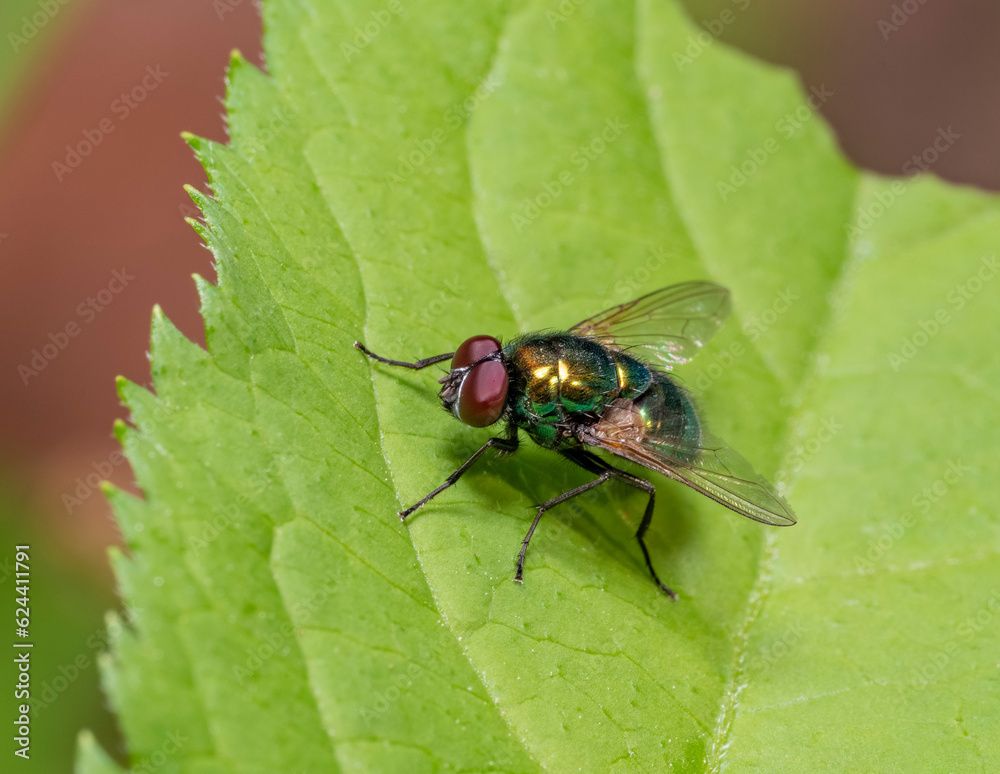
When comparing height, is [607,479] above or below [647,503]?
above

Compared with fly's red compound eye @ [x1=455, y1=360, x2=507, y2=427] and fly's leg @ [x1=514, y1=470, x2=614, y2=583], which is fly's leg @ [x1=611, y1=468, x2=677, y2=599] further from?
fly's red compound eye @ [x1=455, y1=360, x2=507, y2=427]

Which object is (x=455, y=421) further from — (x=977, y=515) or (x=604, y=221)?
(x=977, y=515)

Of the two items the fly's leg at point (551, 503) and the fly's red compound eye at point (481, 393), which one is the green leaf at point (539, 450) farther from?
the fly's red compound eye at point (481, 393)

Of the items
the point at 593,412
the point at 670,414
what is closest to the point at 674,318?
the point at 670,414

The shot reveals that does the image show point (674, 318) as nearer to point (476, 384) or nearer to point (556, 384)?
point (556, 384)

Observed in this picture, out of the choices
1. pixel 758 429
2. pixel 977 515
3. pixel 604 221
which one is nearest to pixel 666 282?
pixel 604 221

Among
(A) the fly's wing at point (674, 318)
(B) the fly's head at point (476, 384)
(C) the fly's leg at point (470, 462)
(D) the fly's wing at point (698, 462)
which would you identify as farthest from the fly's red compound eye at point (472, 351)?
(A) the fly's wing at point (674, 318)
